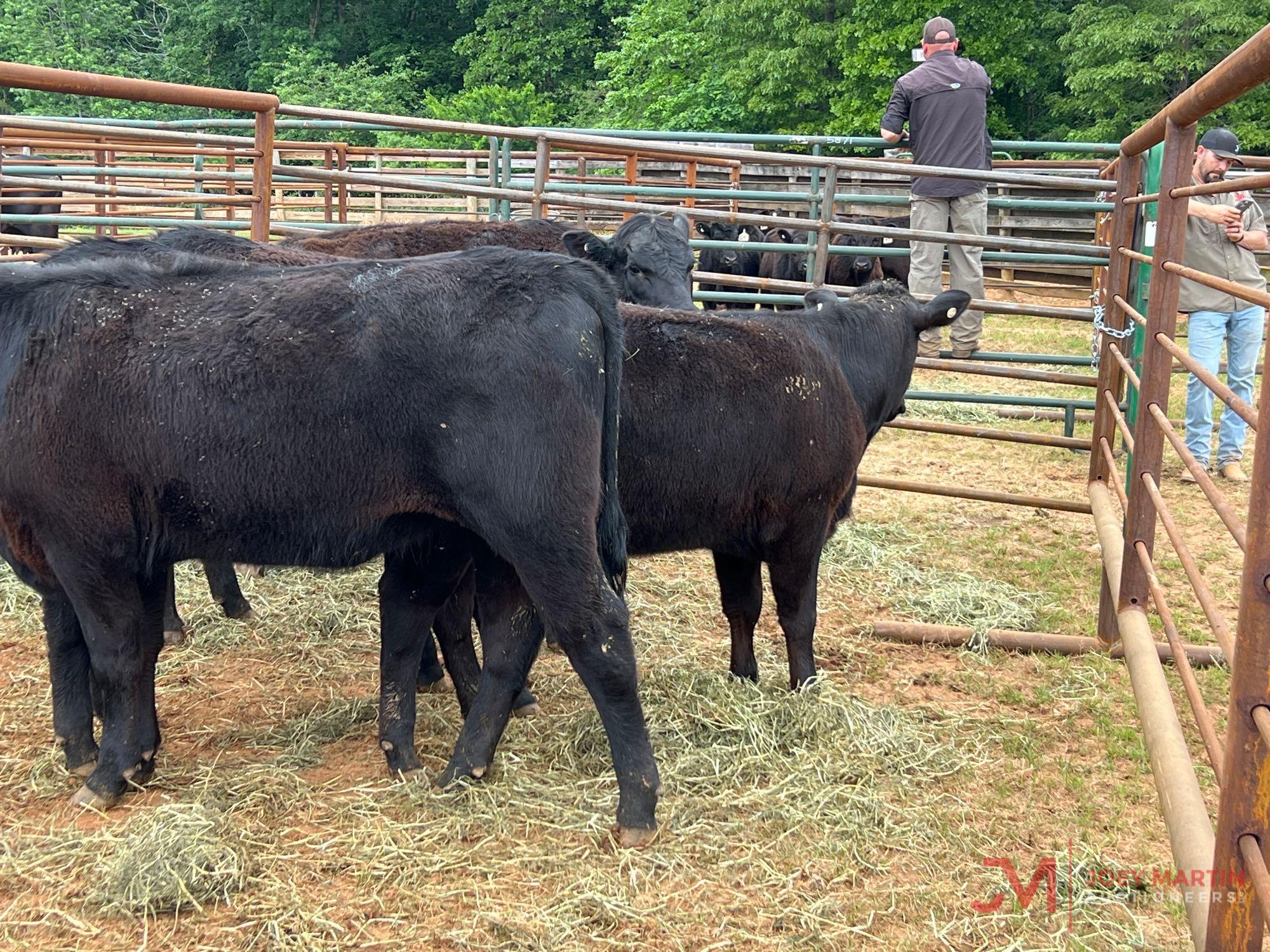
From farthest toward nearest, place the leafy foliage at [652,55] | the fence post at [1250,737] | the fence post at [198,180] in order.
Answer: the leafy foliage at [652,55] → the fence post at [198,180] → the fence post at [1250,737]

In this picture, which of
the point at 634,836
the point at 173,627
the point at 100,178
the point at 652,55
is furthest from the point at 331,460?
the point at 652,55

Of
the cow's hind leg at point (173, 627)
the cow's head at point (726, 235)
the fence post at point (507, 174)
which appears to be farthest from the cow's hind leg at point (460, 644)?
the cow's head at point (726, 235)

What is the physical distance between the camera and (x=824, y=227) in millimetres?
7195

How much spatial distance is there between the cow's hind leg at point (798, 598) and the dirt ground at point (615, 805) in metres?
0.15

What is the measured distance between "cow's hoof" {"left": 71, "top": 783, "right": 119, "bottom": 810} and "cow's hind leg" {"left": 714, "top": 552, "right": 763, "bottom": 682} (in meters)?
2.38

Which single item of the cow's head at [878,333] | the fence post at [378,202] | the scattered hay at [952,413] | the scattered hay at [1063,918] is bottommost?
the scattered hay at [1063,918]

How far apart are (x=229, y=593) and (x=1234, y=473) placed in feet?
22.0

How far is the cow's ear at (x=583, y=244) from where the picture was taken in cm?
665

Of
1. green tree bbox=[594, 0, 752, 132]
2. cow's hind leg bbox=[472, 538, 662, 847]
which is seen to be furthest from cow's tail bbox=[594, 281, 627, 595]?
green tree bbox=[594, 0, 752, 132]

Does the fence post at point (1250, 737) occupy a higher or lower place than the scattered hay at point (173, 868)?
higher

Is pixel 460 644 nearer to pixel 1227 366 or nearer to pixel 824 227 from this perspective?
pixel 824 227

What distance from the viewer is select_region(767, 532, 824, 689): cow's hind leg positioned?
15.5 ft

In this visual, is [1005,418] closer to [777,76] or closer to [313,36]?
[777,76]
